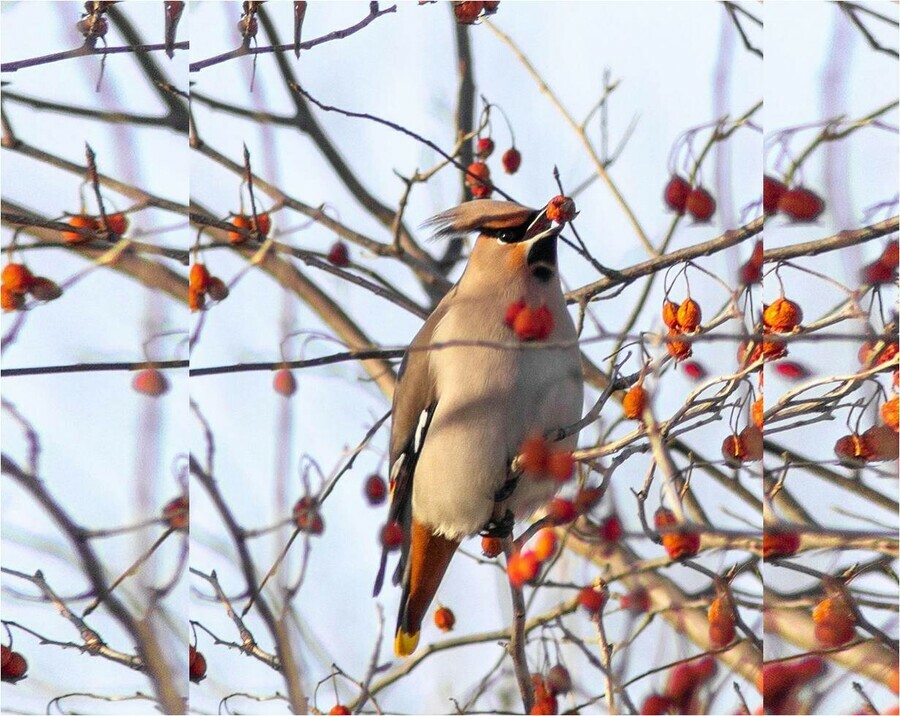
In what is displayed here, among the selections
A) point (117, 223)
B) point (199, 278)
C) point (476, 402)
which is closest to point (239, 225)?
point (199, 278)

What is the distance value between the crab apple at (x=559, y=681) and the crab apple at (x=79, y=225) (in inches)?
55.6

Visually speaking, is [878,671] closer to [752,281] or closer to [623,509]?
[623,509]

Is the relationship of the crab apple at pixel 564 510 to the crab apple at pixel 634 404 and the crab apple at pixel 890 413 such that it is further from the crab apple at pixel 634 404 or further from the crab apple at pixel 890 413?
the crab apple at pixel 890 413

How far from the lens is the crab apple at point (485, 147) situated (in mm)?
2904

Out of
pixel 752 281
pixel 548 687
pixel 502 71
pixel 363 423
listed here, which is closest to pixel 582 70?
pixel 502 71

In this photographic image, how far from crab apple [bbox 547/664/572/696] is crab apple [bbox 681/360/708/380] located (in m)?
0.69

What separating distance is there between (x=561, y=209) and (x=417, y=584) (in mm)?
884

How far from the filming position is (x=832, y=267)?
8.65 feet

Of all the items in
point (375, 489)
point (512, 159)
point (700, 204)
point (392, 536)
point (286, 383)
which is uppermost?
point (512, 159)

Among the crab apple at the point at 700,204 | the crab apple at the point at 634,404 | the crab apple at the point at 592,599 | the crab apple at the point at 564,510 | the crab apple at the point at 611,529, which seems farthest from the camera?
the crab apple at the point at 700,204

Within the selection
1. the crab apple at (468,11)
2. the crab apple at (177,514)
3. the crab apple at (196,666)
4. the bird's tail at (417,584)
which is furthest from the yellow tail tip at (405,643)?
the crab apple at (468,11)

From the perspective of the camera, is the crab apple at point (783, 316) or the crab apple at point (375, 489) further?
the crab apple at point (375, 489)

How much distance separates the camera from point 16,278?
2.81 m

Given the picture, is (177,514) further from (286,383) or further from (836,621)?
(836,621)
